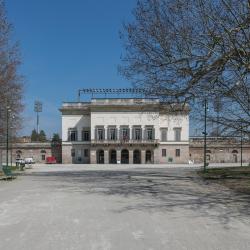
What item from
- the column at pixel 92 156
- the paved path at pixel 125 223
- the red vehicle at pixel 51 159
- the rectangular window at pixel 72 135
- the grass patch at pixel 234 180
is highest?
the rectangular window at pixel 72 135

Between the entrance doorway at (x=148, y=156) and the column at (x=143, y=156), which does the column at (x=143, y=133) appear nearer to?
the column at (x=143, y=156)

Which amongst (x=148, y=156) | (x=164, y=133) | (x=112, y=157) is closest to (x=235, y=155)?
(x=164, y=133)

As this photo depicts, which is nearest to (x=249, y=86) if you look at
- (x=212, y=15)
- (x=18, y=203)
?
(x=212, y=15)

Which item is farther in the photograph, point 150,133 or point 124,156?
point 124,156

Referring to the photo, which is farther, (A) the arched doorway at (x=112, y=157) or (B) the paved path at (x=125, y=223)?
(A) the arched doorway at (x=112, y=157)

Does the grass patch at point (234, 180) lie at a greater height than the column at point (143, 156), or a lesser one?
greater

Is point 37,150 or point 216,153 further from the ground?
point 37,150

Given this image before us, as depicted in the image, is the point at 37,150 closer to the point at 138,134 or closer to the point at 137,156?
the point at 137,156

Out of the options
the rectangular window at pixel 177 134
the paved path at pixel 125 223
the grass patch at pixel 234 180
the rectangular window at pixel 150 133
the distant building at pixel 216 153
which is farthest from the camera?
the distant building at pixel 216 153

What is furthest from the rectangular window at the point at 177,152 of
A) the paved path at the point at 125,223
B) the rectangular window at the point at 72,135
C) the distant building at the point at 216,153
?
the paved path at the point at 125,223

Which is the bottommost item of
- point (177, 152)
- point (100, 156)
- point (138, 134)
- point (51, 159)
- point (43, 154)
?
point (51, 159)

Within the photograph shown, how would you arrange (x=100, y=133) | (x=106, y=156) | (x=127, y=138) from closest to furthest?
(x=106, y=156), (x=127, y=138), (x=100, y=133)

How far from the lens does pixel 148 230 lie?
10562 millimetres

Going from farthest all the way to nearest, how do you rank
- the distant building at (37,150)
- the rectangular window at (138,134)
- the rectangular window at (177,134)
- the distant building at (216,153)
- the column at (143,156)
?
the distant building at (37,150), the distant building at (216,153), the rectangular window at (177,134), the rectangular window at (138,134), the column at (143,156)
